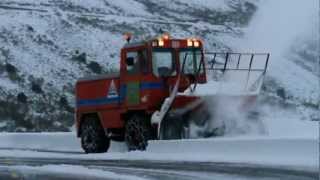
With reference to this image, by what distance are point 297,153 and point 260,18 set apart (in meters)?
9.82

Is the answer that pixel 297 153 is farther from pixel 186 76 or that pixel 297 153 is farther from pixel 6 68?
pixel 6 68

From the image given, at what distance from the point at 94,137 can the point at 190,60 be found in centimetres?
394

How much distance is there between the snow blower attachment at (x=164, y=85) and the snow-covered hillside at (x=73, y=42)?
9708 mm

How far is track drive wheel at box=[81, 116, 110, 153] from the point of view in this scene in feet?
78.6

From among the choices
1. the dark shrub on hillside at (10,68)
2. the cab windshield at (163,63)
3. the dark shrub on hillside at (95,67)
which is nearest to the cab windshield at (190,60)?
the cab windshield at (163,63)

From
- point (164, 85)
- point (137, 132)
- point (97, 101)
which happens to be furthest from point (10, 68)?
point (164, 85)

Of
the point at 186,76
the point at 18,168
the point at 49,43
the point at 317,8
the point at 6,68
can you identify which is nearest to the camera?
the point at 18,168

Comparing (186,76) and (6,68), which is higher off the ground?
(186,76)

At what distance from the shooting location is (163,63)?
21.6m

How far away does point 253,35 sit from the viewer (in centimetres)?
2461

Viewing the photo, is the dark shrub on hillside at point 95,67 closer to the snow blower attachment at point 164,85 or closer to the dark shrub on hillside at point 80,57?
the dark shrub on hillside at point 80,57

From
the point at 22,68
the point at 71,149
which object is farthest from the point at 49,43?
the point at 71,149

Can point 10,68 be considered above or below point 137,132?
below

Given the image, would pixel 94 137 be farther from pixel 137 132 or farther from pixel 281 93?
pixel 281 93
